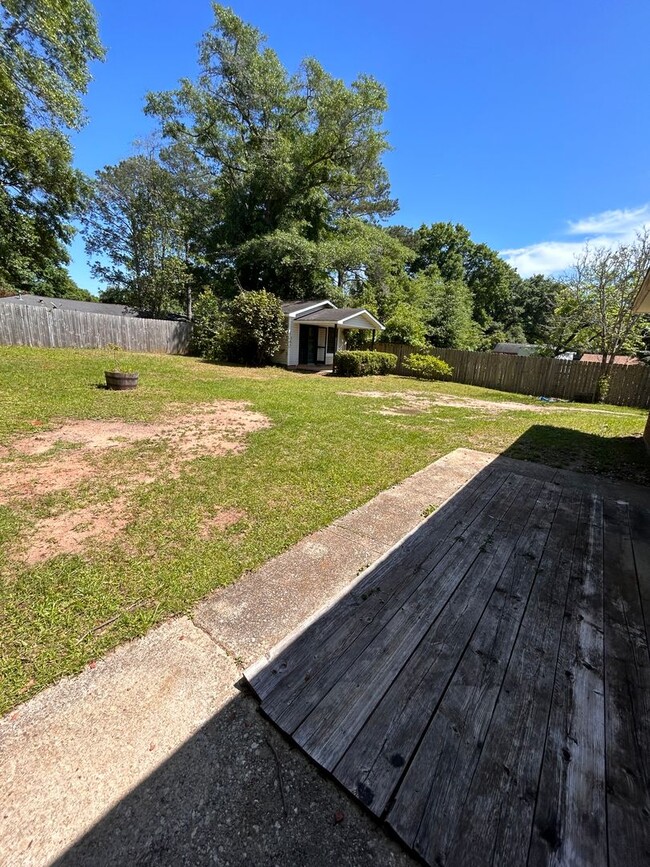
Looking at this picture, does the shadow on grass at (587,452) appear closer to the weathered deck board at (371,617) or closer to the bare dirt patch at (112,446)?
the weathered deck board at (371,617)

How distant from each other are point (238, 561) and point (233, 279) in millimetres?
21169

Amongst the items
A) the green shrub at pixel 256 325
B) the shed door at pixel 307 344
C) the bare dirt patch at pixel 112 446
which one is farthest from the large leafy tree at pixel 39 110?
the bare dirt patch at pixel 112 446

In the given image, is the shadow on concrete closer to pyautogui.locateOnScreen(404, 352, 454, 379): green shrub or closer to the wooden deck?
the wooden deck

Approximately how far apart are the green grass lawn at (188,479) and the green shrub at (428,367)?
19.2 ft

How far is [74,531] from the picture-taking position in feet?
9.42

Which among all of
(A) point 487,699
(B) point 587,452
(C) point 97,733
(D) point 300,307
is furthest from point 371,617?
(D) point 300,307

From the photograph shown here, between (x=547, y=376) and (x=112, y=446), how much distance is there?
46.9 ft

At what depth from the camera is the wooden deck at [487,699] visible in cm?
111

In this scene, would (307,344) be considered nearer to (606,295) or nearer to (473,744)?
(606,295)

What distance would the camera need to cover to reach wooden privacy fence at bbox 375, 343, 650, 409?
38.8 ft

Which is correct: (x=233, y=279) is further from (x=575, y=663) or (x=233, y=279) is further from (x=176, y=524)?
(x=575, y=663)

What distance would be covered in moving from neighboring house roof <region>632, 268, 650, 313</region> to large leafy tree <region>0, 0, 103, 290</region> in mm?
18726

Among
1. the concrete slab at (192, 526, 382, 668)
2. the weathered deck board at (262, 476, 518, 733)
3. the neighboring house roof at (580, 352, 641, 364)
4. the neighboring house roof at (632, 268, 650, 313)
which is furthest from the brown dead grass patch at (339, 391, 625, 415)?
the concrete slab at (192, 526, 382, 668)

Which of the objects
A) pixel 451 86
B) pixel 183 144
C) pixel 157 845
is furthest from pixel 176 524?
pixel 183 144
